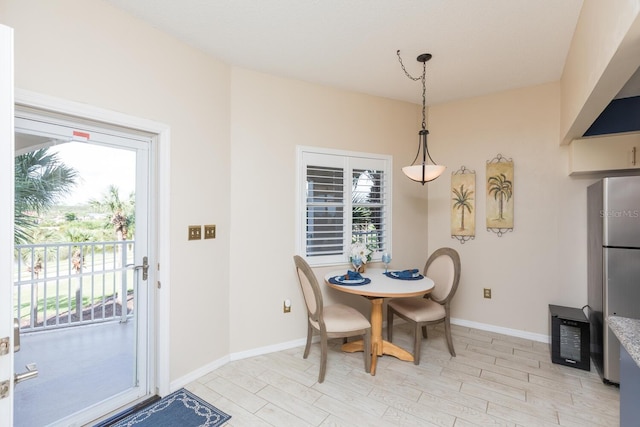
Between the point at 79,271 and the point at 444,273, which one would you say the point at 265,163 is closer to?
the point at 79,271

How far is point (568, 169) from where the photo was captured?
3.18 metres

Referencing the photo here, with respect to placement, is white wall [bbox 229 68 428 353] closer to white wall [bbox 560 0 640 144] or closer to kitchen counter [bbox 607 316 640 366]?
white wall [bbox 560 0 640 144]

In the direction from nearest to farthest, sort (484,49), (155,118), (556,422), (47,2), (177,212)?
(47,2), (556,422), (155,118), (177,212), (484,49)

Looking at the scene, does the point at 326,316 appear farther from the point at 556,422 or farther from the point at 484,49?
the point at 484,49

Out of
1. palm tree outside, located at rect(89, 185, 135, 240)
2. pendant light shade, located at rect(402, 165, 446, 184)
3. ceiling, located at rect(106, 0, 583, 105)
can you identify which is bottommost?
palm tree outside, located at rect(89, 185, 135, 240)

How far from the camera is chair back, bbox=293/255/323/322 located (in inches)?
100.0

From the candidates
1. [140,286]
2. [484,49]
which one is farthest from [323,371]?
[484,49]

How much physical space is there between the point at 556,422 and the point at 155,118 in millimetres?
3498

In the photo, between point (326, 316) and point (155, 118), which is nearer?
point (155, 118)

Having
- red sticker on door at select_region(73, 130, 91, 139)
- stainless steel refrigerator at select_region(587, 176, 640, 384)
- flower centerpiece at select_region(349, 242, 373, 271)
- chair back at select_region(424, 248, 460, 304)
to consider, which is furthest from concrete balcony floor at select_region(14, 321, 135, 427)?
stainless steel refrigerator at select_region(587, 176, 640, 384)

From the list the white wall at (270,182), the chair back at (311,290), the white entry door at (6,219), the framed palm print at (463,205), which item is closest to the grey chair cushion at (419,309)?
the white wall at (270,182)

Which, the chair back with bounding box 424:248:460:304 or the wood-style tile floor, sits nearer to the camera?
the wood-style tile floor

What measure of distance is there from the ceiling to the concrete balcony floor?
2.22 m

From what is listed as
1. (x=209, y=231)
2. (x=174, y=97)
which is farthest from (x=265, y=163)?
(x=174, y=97)
